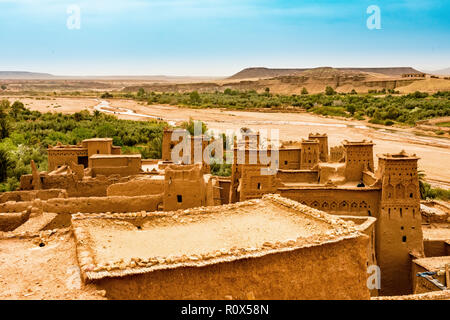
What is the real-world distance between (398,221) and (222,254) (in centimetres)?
975

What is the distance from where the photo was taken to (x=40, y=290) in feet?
17.9

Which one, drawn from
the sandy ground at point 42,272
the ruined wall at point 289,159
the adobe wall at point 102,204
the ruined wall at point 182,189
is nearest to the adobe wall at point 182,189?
the ruined wall at point 182,189

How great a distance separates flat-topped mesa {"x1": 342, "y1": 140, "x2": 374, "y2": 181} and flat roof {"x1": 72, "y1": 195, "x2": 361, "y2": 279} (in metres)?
8.80

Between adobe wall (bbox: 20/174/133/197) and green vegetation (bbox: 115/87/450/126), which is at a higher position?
green vegetation (bbox: 115/87/450/126)

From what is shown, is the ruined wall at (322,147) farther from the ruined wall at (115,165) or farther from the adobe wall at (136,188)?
the adobe wall at (136,188)

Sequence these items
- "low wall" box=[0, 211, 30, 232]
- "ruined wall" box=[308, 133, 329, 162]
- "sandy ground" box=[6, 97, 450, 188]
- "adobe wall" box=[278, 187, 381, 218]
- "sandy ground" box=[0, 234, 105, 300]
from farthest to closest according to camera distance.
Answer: "sandy ground" box=[6, 97, 450, 188]
"ruined wall" box=[308, 133, 329, 162]
"adobe wall" box=[278, 187, 381, 218]
"low wall" box=[0, 211, 30, 232]
"sandy ground" box=[0, 234, 105, 300]

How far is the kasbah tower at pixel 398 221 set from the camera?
14062 millimetres

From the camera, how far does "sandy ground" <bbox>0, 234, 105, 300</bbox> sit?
5.30 metres

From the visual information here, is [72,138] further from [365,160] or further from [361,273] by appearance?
[361,273]

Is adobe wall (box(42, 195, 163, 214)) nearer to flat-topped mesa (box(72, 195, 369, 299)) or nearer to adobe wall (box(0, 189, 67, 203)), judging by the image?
adobe wall (box(0, 189, 67, 203))

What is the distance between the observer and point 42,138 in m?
37.9

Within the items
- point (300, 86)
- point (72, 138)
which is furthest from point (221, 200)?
point (300, 86)

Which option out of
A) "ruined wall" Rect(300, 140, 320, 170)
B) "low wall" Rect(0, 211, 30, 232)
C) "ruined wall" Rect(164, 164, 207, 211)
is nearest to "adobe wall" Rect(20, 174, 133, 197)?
"low wall" Rect(0, 211, 30, 232)

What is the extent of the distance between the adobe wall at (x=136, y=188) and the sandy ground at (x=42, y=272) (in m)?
7.20
